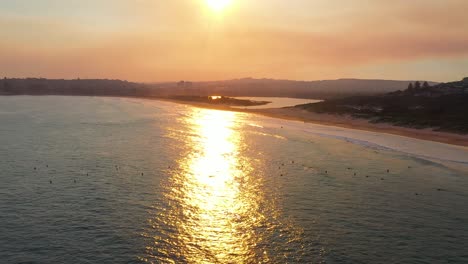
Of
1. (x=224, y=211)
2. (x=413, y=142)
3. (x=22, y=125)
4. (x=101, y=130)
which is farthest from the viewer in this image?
(x=22, y=125)

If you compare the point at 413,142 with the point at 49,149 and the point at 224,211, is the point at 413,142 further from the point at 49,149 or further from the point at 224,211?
the point at 49,149

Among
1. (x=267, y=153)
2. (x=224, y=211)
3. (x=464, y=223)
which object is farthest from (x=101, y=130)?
(x=464, y=223)

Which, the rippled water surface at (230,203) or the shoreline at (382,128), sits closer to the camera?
the rippled water surface at (230,203)

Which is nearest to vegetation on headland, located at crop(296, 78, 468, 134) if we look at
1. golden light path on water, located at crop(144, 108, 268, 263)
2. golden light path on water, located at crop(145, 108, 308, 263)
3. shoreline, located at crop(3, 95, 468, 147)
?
shoreline, located at crop(3, 95, 468, 147)

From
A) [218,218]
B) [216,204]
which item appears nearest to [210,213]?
[218,218]

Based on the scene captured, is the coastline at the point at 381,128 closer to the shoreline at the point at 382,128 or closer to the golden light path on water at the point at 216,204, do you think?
the shoreline at the point at 382,128

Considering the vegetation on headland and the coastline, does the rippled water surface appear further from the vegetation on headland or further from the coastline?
the vegetation on headland

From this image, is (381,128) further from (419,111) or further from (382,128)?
(419,111)

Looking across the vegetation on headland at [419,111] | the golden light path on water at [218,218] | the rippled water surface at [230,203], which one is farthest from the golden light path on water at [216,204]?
the vegetation on headland at [419,111]
